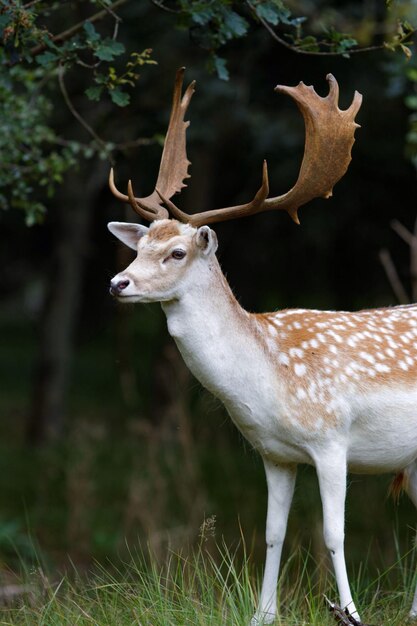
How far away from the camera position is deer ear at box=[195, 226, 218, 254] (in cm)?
414

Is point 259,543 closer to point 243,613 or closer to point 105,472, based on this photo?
point 105,472

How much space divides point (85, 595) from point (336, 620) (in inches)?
43.1

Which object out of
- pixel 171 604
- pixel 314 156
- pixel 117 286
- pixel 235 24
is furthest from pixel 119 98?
pixel 171 604

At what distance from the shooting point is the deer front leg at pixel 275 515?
4430 millimetres

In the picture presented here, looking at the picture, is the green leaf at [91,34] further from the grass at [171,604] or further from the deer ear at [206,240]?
the grass at [171,604]

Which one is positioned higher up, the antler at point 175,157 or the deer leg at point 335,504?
the antler at point 175,157

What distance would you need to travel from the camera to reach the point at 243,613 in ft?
13.8

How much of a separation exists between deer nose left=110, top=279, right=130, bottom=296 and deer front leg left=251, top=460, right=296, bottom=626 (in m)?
1.02

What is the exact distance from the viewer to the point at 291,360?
4.36 meters

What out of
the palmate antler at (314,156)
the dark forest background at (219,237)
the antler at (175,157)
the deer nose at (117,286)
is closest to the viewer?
the deer nose at (117,286)

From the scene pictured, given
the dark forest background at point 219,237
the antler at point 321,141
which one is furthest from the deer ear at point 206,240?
the dark forest background at point 219,237

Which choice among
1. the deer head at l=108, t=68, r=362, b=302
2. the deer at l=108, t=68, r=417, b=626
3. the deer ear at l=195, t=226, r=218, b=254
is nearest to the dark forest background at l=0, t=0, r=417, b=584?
the deer head at l=108, t=68, r=362, b=302

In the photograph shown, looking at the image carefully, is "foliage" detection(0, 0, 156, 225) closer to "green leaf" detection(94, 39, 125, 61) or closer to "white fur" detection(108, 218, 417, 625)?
"green leaf" detection(94, 39, 125, 61)

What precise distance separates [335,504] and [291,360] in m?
0.59
